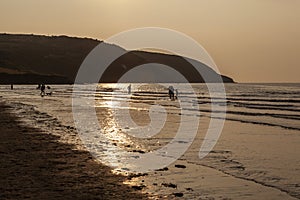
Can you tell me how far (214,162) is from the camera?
54.9 feet

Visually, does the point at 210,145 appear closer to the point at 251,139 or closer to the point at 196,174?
the point at 251,139

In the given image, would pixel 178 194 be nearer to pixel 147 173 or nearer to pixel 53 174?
pixel 147 173

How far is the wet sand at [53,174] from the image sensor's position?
1119cm

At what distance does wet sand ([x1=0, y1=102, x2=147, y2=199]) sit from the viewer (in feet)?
36.7

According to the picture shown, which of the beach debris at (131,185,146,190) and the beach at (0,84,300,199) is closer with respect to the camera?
the beach at (0,84,300,199)

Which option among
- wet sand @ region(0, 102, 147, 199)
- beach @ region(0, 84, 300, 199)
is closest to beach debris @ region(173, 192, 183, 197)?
beach @ region(0, 84, 300, 199)

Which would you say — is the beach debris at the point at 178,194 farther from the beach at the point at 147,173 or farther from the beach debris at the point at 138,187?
the beach debris at the point at 138,187

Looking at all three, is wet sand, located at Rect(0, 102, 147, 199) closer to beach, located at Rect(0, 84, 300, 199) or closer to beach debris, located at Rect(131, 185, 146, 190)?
beach, located at Rect(0, 84, 300, 199)

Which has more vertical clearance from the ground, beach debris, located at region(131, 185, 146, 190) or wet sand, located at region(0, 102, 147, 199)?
wet sand, located at region(0, 102, 147, 199)

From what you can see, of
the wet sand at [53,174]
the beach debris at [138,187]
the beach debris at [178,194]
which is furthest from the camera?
the beach debris at [138,187]

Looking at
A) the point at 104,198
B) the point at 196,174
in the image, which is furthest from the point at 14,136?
the point at 104,198

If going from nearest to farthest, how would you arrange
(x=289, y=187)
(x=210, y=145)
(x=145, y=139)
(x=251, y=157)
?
(x=289, y=187)
(x=251, y=157)
(x=210, y=145)
(x=145, y=139)

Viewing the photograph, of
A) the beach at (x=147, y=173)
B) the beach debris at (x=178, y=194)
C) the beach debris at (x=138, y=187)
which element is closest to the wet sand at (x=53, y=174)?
the beach at (x=147, y=173)

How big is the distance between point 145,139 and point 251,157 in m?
6.91
